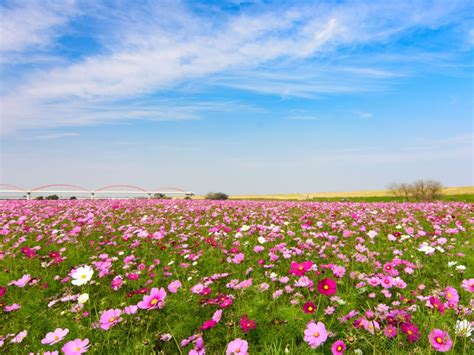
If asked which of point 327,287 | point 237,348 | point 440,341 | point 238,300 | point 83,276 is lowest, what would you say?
point 238,300

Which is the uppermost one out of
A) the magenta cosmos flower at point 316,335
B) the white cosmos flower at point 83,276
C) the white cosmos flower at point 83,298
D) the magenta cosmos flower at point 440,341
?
the white cosmos flower at point 83,276

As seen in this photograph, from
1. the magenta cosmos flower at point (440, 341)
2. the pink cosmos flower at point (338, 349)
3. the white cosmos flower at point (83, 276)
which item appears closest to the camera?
the magenta cosmos flower at point (440, 341)

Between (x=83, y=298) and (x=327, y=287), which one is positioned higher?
(x=327, y=287)

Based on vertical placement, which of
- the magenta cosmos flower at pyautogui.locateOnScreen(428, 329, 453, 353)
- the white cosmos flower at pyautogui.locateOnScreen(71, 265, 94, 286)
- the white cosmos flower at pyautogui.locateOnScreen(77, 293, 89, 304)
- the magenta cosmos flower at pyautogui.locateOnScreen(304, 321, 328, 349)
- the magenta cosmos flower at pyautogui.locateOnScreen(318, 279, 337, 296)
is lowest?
the white cosmos flower at pyautogui.locateOnScreen(77, 293, 89, 304)

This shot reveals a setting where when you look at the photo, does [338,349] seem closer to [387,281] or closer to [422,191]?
[387,281]

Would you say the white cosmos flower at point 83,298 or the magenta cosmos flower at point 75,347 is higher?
the white cosmos flower at point 83,298

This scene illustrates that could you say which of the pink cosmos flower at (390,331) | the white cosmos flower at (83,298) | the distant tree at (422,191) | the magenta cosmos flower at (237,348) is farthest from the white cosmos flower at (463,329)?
the distant tree at (422,191)

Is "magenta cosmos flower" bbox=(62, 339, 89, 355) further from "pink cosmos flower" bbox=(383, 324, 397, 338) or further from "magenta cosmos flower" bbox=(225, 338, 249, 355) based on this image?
"pink cosmos flower" bbox=(383, 324, 397, 338)

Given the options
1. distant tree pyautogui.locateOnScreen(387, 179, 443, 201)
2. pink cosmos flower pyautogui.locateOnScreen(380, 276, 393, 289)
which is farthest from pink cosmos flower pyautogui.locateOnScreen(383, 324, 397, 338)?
distant tree pyautogui.locateOnScreen(387, 179, 443, 201)

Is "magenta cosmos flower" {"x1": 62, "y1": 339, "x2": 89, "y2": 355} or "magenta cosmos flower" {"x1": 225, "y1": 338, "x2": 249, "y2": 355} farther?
"magenta cosmos flower" {"x1": 62, "y1": 339, "x2": 89, "y2": 355}

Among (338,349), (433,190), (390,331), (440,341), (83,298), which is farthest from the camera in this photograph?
(433,190)

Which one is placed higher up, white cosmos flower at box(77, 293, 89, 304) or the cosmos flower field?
white cosmos flower at box(77, 293, 89, 304)

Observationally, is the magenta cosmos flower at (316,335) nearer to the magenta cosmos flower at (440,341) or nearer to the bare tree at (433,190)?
the magenta cosmos flower at (440,341)

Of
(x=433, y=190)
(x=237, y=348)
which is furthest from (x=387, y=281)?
(x=433, y=190)
